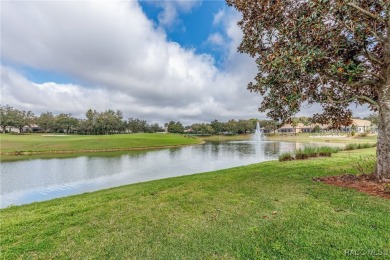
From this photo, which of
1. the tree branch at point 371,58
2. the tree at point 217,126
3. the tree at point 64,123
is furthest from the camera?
the tree at point 217,126

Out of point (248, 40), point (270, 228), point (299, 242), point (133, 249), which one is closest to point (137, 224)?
point (133, 249)

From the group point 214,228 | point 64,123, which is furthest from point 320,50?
point 64,123

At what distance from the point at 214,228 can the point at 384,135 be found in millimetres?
5859

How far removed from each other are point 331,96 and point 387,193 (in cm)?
310

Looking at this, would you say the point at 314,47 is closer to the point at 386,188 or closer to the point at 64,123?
the point at 386,188

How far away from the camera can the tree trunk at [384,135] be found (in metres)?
6.24

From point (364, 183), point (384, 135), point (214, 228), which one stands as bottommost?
point (214, 228)

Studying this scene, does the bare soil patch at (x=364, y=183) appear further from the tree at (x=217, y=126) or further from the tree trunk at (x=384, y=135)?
the tree at (x=217, y=126)

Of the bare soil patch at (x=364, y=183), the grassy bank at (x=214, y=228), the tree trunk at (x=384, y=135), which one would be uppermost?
the tree trunk at (x=384, y=135)

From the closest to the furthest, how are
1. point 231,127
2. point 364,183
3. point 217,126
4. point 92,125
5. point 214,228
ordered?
1. point 214,228
2. point 364,183
3. point 92,125
4. point 231,127
5. point 217,126

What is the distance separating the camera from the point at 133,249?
3.57 meters

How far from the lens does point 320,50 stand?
5551 millimetres

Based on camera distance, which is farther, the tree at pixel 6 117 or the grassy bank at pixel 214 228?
the tree at pixel 6 117

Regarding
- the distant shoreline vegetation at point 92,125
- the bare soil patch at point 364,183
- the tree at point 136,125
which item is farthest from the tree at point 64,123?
the bare soil patch at point 364,183
